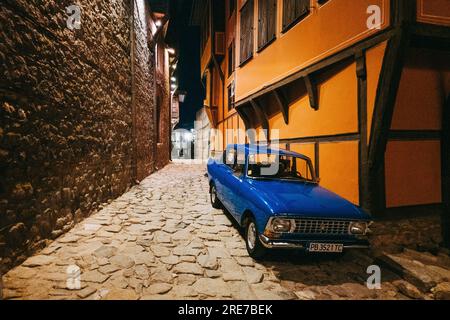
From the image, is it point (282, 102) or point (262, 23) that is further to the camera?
point (262, 23)

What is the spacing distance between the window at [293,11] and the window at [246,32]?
2.45 metres

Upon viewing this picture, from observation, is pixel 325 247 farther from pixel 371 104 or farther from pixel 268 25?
pixel 268 25

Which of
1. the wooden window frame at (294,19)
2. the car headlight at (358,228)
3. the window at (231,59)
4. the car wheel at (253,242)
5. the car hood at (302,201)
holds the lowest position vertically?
the car wheel at (253,242)

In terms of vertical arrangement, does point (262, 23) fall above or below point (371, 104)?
above

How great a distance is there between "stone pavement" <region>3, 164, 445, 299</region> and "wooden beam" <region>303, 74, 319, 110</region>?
11.9ft

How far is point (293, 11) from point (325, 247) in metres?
6.12

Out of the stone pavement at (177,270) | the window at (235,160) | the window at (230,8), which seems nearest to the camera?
the stone pavement at (177,270)

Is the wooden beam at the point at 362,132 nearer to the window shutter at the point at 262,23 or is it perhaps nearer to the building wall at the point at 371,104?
the building wall at the point at 371,104

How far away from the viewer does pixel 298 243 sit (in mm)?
3641

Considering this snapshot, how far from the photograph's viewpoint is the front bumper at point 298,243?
357cm

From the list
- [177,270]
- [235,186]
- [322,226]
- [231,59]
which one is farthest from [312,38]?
[231,59]

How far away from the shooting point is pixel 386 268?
4047 mm

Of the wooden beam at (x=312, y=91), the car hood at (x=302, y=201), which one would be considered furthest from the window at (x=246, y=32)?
the car hood at (x=302, y=201)

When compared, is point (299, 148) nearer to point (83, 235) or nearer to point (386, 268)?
point (386, 268)
